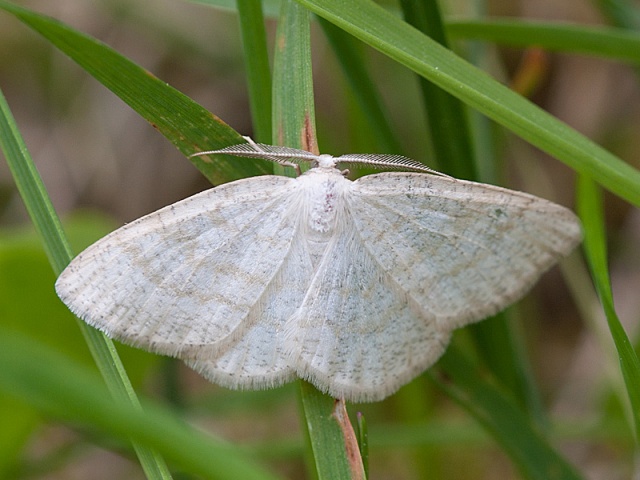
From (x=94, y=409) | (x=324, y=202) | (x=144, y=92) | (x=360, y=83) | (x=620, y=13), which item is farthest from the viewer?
(x=620, y=13)

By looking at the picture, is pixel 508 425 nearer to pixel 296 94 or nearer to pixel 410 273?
pixel 410 273

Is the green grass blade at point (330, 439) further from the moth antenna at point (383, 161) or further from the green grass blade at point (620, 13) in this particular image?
the green grass blade at point (620, 13)

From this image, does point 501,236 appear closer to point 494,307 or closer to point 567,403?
point 494,307

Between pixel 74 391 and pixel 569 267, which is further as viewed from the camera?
pixel 569 267

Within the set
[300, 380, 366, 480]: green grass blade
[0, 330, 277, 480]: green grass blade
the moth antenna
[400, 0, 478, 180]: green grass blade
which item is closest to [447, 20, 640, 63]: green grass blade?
[400, 0, 478, 180]: green grass blade

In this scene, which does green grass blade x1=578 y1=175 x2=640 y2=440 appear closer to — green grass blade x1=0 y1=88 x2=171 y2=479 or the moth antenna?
the moth antenna

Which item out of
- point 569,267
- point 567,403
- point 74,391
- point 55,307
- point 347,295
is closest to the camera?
point 74,391

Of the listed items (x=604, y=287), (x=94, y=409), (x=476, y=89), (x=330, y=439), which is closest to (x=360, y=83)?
(x=476, y=89)

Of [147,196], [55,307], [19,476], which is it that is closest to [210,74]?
[147,196]
